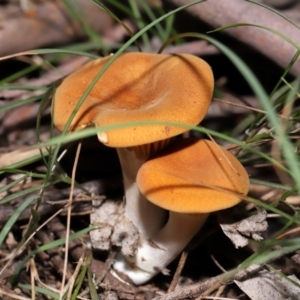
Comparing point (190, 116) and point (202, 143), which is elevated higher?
point (190, 116)

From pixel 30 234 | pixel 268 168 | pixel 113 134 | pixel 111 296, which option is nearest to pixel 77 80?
pixel 113 134

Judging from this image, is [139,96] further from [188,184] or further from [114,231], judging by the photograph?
[114,231]

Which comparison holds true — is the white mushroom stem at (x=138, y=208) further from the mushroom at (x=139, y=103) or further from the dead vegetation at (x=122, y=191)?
the dead vegetation at (x=122, y=191)

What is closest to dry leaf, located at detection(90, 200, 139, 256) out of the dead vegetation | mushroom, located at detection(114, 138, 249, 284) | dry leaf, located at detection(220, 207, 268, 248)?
the dead vegetation

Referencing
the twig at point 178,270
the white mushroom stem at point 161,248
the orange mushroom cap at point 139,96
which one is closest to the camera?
the orange mushroom cap at point 139,96

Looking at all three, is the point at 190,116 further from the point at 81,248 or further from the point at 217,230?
the point at 81,248

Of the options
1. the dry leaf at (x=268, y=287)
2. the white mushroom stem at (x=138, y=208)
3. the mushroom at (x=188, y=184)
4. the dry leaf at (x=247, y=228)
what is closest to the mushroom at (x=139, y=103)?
the white mushroom stem at (x=138, y=208)

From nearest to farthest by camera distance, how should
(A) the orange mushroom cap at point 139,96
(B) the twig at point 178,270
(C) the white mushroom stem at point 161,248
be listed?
(A) the orange mushroom cap at point 139,96 < (C) the white mushroom stem at point 161,248 < (B) the twig at point 178,270
